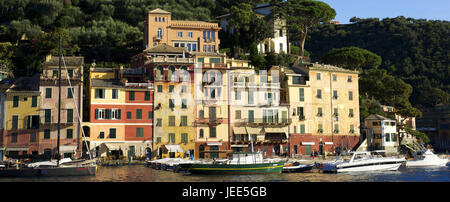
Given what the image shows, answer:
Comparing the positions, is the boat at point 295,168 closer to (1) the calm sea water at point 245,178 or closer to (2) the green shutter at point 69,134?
(1) the calm sea water at point 245,178

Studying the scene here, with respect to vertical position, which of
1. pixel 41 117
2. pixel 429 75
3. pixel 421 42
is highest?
pixel 421 42

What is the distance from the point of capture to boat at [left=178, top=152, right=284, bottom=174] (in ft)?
151

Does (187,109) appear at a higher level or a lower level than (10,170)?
higher

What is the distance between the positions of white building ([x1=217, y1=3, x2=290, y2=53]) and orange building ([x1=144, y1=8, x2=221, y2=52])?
10779 mm

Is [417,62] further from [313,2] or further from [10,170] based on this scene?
[10,170]

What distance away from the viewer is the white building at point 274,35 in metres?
92.1

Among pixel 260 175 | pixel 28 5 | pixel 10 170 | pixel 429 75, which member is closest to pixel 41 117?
pixel 10 170

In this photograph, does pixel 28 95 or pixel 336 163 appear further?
pixel 28 95

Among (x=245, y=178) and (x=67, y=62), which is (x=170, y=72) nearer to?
(x=67, y=62)

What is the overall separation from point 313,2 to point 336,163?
4660 cm

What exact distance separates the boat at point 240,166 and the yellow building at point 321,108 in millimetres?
22958

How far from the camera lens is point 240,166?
45844 millimetres

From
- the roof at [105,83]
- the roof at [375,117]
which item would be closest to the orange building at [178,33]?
the roof at [105,83]

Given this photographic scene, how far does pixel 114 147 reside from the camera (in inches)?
2425
